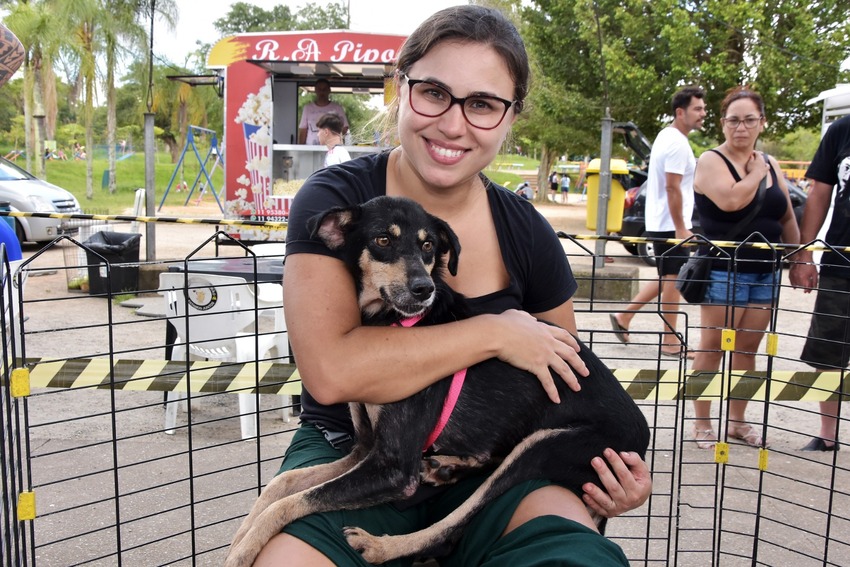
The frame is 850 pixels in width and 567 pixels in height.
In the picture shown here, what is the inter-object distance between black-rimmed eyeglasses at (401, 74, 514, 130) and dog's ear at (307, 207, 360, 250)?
1.14 ft

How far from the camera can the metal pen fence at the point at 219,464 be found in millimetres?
2521

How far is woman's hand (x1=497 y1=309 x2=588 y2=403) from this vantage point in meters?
1.92

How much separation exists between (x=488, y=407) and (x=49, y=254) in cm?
1346

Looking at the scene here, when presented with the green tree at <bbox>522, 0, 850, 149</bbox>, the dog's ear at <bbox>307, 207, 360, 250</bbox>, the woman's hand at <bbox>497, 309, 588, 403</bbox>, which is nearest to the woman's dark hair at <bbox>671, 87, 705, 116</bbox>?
the woman's hand at <bbox>497, 309, 588, 403</bbox>

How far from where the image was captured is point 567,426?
6.52 ft

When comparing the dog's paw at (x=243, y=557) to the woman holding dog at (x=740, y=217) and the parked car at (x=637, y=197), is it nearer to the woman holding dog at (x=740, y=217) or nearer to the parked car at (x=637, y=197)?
the woman holding dog at (x=740, y=217)

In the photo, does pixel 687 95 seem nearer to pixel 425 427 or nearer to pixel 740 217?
pixel 740 217

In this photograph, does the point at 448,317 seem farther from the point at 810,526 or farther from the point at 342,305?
the point at 810,526

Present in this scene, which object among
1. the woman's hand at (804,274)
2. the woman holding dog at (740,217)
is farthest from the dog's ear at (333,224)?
the woman's hand at (804,274)

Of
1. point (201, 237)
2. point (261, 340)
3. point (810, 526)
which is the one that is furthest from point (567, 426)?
point (201, 237)

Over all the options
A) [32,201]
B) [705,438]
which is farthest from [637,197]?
[32,201]

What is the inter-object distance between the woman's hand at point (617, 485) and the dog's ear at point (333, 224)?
93cm

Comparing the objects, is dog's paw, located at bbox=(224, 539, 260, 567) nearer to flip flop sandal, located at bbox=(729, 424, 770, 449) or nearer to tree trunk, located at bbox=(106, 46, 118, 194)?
flip flop sandal, located at bbox=(729, 424, 770, 449)

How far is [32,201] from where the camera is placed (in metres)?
13.6
